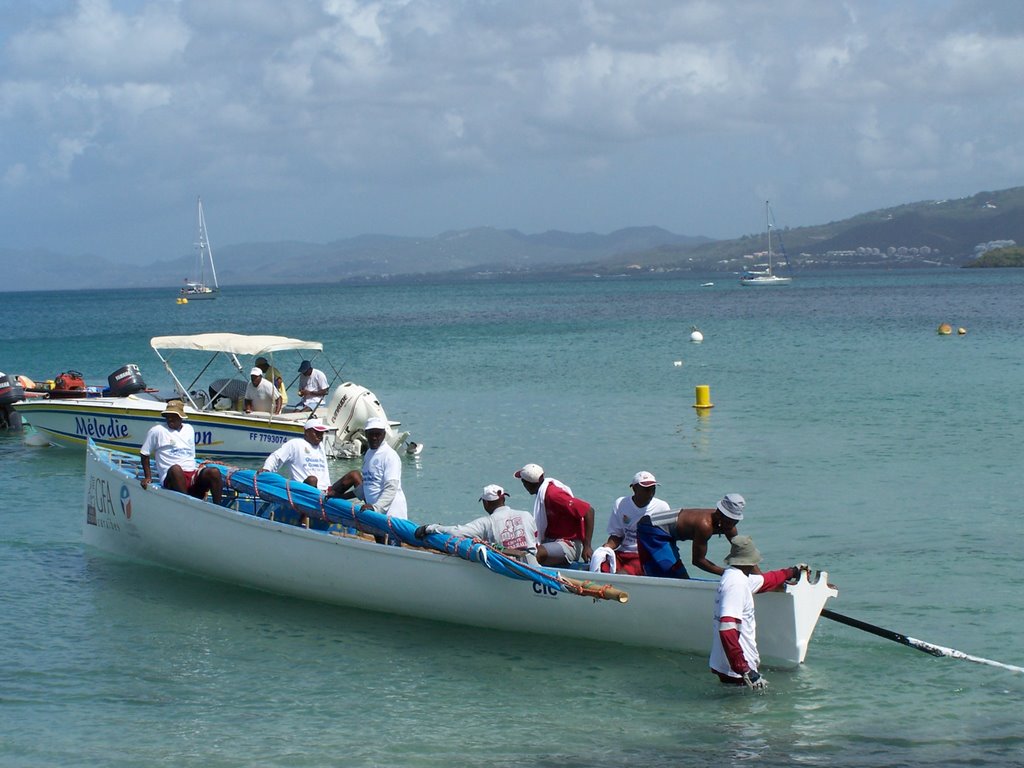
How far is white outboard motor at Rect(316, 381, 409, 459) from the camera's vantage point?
21.9m

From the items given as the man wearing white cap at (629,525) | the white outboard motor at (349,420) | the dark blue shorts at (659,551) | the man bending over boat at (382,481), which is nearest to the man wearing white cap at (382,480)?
the man bending over boat at (382,481)

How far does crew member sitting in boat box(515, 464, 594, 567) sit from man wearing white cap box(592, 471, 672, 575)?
0.40 m

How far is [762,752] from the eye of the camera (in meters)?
8.84

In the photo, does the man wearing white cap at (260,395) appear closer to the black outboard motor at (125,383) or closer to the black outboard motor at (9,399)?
the black outboard motor at (125,383)

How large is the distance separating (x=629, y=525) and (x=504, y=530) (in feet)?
3.98

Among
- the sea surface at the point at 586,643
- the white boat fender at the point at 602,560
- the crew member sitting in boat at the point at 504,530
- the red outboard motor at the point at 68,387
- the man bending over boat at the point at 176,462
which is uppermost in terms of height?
the red outboard motor at the point at 68,387

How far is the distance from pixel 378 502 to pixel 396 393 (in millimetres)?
20982

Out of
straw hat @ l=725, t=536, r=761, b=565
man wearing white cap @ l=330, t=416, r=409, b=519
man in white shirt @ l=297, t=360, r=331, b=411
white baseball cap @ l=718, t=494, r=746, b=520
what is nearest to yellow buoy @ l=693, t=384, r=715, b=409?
man in white shirt @ l=297, t=360, r=331, b=411

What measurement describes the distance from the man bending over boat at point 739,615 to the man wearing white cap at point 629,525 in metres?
Result: 1.25

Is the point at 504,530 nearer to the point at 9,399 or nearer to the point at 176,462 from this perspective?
A: the point at 176,462

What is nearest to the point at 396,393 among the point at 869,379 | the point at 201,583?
the point at 869,379

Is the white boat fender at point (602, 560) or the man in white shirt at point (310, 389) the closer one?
the white boat fender at point (602, 560)

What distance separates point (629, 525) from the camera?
11086mm

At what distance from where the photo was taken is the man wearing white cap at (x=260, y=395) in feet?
73.2
